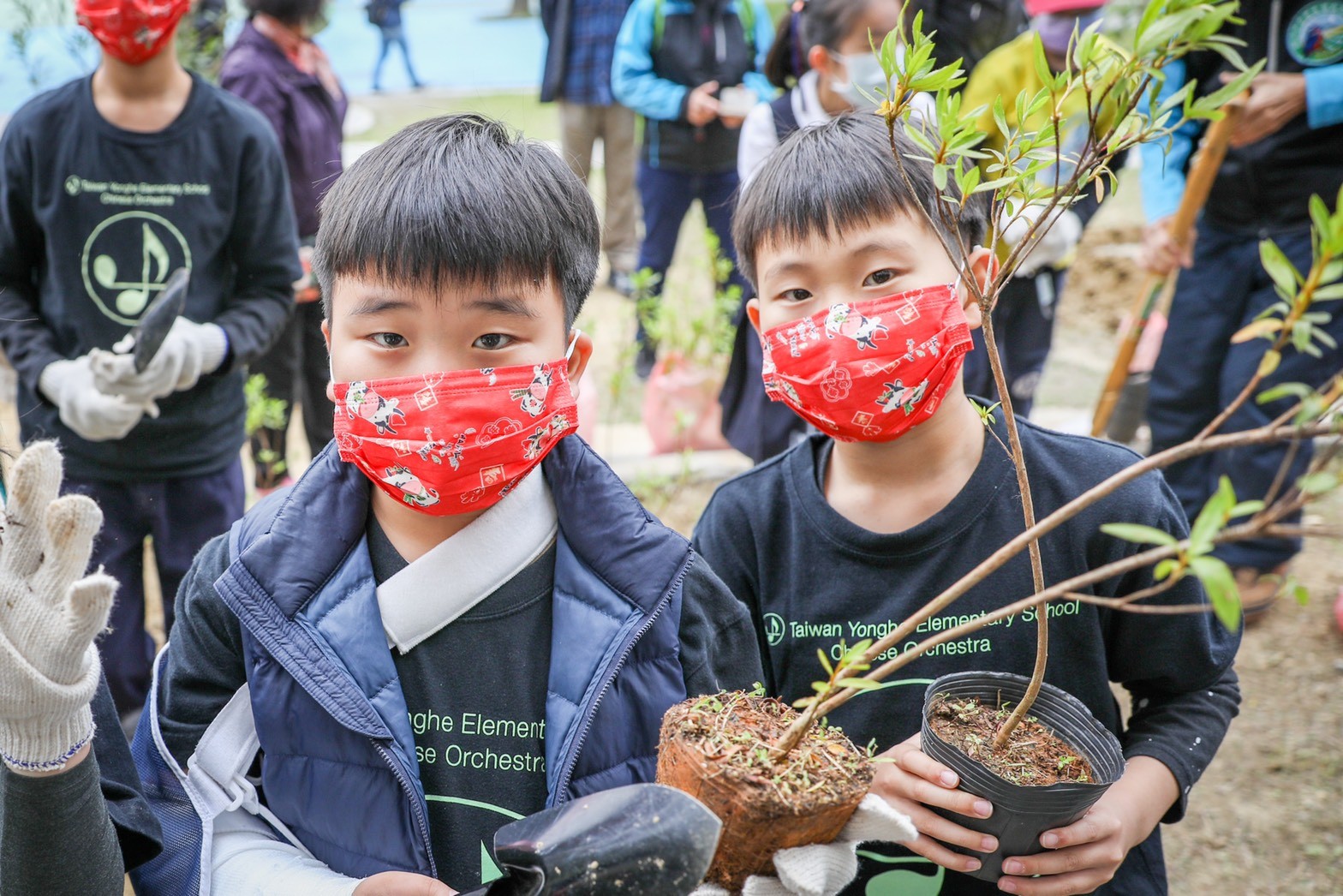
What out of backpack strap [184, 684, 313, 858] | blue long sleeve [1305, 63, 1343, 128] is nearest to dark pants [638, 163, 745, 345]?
blue long sleeve [1305, 63, 1343, 128]

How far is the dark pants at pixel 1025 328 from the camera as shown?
4269 mm

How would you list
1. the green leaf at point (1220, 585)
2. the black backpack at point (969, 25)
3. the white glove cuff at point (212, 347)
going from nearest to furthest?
the green leaf at point (1220, 585) → the white glove cuff at point (212, 347) → the black backpack at point (969, 25)

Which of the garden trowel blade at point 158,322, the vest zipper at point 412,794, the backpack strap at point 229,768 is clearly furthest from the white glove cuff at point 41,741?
the garden trowel blade at point 158,322

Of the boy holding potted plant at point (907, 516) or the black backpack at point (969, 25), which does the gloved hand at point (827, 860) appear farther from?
the black backpack at point (969, 25)

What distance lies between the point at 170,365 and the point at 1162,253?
3.33 meters

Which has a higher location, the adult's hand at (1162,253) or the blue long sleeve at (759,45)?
the blue long sleeve at (759,45)

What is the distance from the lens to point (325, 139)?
5051mm

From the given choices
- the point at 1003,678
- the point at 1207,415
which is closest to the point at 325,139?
the point at 1207,415

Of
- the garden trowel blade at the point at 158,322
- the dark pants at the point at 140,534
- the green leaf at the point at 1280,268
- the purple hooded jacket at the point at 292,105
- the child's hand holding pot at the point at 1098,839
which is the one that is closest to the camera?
the green leaf at the point at 1280,268

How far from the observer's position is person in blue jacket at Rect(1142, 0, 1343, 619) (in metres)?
3.86

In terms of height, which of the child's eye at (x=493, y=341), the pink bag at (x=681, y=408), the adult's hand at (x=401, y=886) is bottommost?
the pink bag at (x=681, y=408)

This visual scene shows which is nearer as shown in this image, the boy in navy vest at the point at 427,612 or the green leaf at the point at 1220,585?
the green leaf at the point at 1220,585

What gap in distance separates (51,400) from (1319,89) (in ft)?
13.5

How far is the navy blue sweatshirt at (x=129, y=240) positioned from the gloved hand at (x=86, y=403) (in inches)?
3.0
